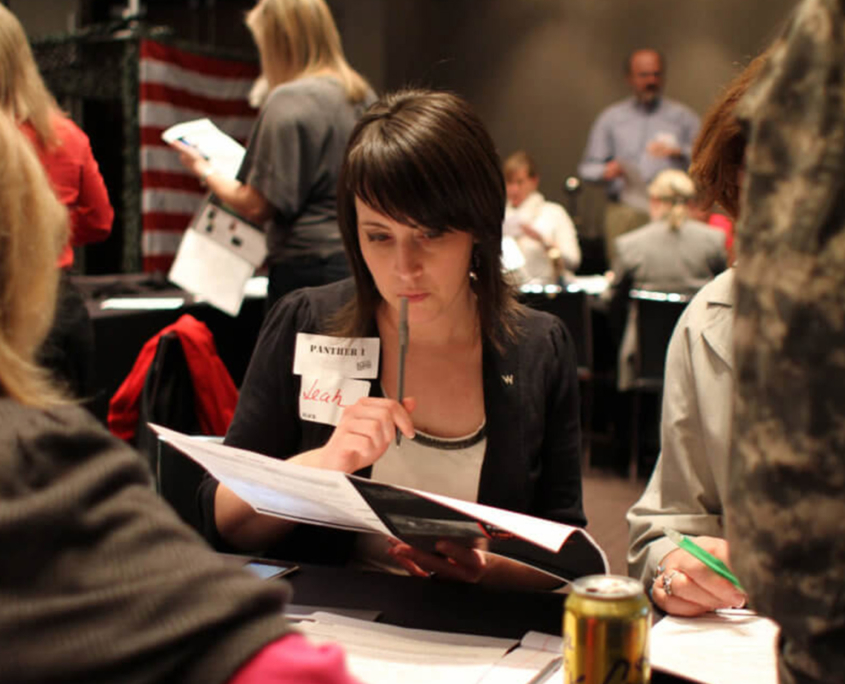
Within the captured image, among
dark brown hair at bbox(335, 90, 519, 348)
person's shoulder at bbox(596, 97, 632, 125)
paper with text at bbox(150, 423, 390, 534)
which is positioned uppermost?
person's shoulder at bbox(596, 97, 632, 125)

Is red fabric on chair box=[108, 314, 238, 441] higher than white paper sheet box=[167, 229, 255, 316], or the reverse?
white paper sheet box=[167, 229, 255, 316]

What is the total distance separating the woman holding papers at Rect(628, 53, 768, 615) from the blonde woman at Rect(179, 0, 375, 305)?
165 centimetres

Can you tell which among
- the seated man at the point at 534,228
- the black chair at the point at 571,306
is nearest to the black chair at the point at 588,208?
the seated man at the point at 534,228

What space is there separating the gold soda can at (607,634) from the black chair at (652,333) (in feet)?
12.7

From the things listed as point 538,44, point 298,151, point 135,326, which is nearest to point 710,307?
point 298,151

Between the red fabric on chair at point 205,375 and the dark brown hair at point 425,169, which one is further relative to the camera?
the red fabric on chair at point 205,375

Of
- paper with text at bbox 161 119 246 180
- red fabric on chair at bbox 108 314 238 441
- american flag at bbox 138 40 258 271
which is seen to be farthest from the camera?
american flag at bbox 138 40 258 271

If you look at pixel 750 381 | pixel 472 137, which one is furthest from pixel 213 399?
pixel 750 381

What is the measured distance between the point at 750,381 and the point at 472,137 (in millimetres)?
1025

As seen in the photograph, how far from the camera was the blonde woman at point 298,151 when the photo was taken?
2.85 metres

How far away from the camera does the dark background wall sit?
7.61 metres

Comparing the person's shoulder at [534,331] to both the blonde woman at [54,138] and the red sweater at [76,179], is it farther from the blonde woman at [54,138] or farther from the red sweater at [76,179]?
the red sweater at [76,179]

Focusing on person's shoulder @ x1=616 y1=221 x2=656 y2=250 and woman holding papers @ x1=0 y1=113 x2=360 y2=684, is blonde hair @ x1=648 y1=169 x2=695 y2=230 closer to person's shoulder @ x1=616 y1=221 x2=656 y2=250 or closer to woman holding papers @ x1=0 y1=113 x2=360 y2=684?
person's shoulder @ x1=616 y1=221 x2=656 y2=250

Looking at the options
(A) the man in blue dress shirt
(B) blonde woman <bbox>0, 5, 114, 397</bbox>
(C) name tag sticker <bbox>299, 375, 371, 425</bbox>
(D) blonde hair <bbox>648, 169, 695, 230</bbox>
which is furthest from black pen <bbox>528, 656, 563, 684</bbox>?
(A) the man in blue dress shirt
